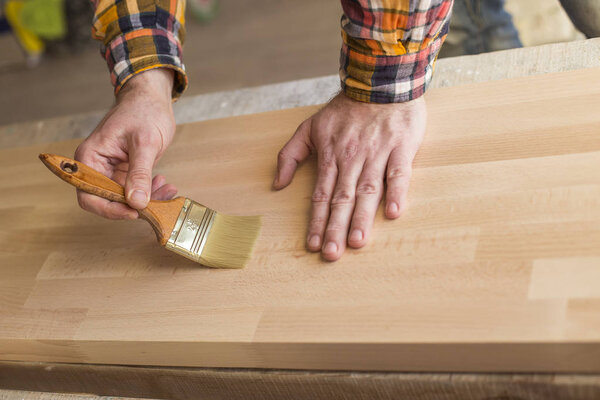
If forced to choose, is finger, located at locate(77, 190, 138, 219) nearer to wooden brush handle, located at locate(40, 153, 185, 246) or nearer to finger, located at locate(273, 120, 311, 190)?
wooden brush handle, located at locate(40, 153, 185, 246)

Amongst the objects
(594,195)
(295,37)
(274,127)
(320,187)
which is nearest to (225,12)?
(295,37)

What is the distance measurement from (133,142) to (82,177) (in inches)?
9.0

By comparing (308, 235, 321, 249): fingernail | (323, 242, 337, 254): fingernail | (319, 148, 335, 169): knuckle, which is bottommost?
(308, 235, 321, 249): fingernail

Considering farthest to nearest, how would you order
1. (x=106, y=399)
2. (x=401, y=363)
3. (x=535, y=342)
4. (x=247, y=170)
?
(x=247, y=170) < (x=106, y=399) < (x=401, y=363) < (x=535, y=342)

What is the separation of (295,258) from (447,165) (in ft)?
1.12

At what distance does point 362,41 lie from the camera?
1211 millimetres

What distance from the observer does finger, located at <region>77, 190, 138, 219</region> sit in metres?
1.14

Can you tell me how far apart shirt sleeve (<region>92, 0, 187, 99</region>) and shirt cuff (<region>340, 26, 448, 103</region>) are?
465 mm

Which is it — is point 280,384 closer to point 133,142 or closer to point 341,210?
point 341,210

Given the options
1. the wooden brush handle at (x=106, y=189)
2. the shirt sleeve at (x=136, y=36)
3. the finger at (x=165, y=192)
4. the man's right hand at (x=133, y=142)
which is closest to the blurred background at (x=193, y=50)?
the shirt sleeve at (x=136, y=36)

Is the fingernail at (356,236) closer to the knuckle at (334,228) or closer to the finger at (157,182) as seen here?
the knuckle at (334,228)

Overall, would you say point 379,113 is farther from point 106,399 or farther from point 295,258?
point 106,399

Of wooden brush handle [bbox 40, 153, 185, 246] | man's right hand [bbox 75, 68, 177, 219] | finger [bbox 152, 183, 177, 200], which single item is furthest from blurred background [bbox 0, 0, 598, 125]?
wooden brush handle [bbox 40, 153, 185, 246]

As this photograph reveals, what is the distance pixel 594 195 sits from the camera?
3.18ft
